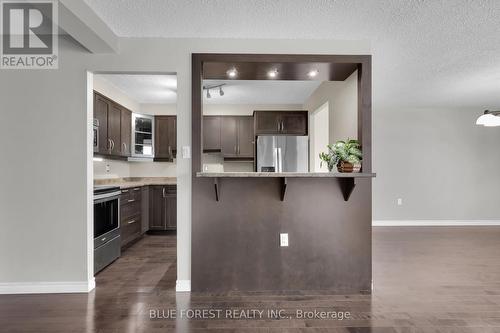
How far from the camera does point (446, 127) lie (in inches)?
227

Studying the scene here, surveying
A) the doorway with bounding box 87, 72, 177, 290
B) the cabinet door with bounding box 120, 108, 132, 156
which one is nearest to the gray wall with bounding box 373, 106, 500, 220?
the doorway with bounding box 87, 72, 177, 290

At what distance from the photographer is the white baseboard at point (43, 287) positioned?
101 inches

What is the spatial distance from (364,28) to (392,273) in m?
2.47

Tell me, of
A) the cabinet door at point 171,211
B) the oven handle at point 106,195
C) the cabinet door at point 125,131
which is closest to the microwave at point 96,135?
the oven handle at point 106,195

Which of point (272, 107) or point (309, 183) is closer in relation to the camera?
point (309, 183)

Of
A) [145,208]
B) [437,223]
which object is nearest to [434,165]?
[437,223]

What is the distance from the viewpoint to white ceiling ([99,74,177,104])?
159 inches

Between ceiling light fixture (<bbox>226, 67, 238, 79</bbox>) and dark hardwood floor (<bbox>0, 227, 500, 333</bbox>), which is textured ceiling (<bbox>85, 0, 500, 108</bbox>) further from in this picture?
dark hardwood floor (<bbox>0, 227, 500, 333</bbox>)

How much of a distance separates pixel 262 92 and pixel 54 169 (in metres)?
3.15

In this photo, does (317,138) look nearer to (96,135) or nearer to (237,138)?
(237,138)

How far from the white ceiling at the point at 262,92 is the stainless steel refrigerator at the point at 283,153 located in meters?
0.70

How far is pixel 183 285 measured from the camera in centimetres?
263

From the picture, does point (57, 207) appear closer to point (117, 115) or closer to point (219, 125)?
point (117, 115)

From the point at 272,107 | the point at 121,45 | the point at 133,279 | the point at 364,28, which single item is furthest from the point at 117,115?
the point at 364,28
